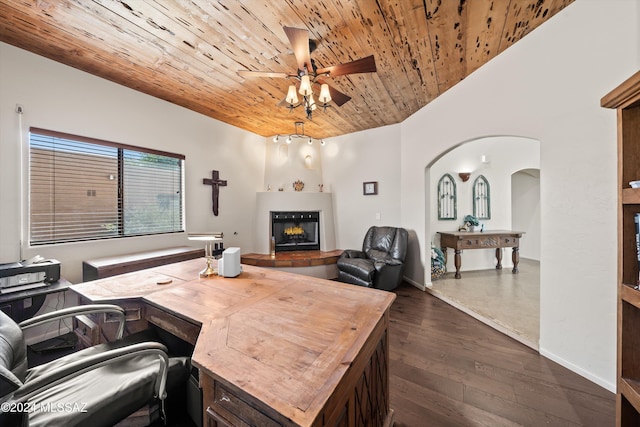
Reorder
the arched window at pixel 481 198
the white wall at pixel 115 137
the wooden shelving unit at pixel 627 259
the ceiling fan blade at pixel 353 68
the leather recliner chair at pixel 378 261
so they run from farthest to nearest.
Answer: the arched window at pixel 481 198 → the leather recliner chair at pixel 378 261 → the white wall at pixel 115 137 → the ceiling fan blade at pixel 353 68 → the wooden shelving unit at pixel 627 259

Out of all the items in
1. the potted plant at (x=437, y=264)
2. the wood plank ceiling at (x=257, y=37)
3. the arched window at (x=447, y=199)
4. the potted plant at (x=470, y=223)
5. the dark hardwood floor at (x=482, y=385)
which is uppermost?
the wood plank ceiling at (x=257, y=37)

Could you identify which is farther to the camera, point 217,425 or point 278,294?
point 278,294

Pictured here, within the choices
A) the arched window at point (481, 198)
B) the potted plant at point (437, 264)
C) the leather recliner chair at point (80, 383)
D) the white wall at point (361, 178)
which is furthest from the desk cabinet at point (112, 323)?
the arched window at point (481, 198)

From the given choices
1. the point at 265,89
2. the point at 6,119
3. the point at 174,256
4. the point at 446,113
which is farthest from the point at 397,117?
the point at 6,119

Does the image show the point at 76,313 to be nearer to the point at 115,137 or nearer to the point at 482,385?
the point at 115,137

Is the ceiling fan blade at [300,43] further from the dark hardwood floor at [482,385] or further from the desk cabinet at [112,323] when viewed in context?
the dark hardwood floor at [482,385]

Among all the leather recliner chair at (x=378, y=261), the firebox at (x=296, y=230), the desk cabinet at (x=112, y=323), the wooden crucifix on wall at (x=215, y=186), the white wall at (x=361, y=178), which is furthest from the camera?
the firebox at (x=296, y=230)

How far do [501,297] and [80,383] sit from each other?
4083 millimetres

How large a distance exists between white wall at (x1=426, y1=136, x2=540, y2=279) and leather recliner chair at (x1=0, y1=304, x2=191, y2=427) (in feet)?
13.6

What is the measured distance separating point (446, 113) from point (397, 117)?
3.02ft

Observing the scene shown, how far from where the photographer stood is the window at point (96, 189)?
2.29 metres

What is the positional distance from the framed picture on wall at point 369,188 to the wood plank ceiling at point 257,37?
1.67 meters

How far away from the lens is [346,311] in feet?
3.88

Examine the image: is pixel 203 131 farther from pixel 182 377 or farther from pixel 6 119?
pixel 182 377
